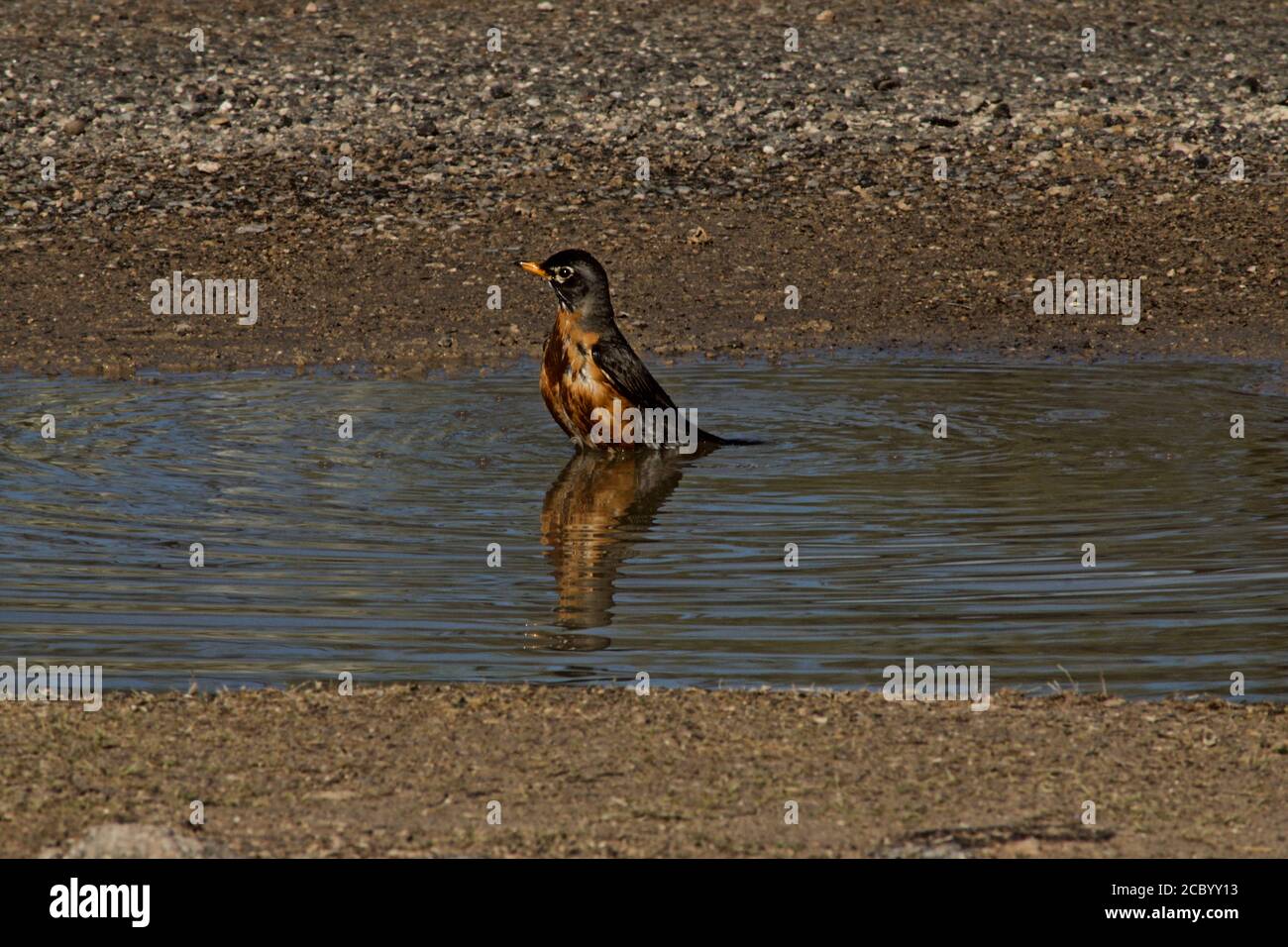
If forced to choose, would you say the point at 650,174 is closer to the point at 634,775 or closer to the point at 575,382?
the point at 575,382

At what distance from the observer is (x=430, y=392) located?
49.3ft

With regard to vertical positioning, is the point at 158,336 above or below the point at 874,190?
below

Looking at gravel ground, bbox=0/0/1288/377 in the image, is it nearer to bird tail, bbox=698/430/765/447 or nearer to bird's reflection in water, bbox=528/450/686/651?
bird tail, bbox=698/430/765/447

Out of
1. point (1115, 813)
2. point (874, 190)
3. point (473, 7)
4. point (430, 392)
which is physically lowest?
point (1115, 813)

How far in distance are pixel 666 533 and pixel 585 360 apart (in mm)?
2286

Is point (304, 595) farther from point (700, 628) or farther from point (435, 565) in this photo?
point (700, 628)

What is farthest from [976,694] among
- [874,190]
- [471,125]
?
[471,125]

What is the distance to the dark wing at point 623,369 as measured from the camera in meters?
13.0

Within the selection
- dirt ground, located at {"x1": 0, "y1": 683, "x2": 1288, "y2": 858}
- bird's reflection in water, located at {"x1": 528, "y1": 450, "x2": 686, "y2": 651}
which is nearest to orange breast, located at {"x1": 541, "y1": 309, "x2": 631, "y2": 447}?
bird's reflection in water, located at {"x1": 528, "y1": 450, "x2": 686, "y2": 651}

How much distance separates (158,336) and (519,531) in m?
7.10

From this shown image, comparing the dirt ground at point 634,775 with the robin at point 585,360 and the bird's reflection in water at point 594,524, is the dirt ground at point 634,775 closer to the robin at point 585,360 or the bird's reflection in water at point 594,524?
the bird's reflection in water at point 594,524

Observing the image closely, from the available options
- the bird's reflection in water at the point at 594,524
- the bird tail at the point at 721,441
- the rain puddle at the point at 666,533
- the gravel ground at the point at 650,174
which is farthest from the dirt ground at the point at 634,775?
the gravel ground at the point at 650,174

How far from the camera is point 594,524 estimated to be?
37.2 feet

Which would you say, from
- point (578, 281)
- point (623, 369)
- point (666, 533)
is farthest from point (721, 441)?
point (666, 533)
